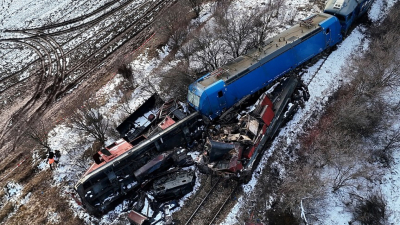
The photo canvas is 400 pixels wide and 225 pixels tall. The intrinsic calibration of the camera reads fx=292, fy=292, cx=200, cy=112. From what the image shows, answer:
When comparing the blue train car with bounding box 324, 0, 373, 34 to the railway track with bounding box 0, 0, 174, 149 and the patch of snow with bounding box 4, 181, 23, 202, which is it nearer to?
the railway track with bounding box 0, 0, 174, 149

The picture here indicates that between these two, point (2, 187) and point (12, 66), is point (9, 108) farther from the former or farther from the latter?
point (2, 187)

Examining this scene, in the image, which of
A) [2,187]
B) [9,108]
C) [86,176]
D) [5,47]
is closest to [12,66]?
[5,47]

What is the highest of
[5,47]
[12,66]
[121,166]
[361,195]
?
[5,47]

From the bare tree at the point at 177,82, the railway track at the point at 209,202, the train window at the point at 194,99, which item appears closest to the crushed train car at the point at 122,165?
the train window at the point at 194,99

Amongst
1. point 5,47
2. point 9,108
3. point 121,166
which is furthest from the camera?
point 5,47

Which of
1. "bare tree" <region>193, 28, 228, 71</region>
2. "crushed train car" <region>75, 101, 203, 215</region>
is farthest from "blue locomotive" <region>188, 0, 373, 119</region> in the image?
"bare tree" <region>193, 28, 228, 71</region>

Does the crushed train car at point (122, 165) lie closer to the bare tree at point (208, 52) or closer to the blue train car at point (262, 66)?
the blue train car at point (262, 66)

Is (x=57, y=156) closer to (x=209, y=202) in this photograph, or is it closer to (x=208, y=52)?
(x=209, y=202)
